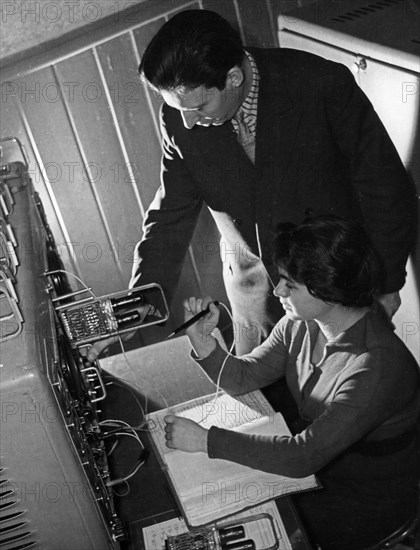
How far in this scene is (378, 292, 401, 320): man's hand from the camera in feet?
5.94

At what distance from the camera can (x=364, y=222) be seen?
175cm

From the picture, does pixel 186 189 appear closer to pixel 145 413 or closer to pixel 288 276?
pixel 288 276

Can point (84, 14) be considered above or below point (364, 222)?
above

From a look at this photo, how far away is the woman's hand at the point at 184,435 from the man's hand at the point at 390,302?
66 cm

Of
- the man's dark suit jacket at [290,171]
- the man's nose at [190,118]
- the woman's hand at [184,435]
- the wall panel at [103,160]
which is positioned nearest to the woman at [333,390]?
the woman's hand at [184,435]

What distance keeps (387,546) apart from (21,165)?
3.85 feet

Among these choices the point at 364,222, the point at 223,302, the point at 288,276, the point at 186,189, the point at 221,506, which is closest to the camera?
the point at 221,506

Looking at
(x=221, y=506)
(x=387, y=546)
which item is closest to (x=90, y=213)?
(x=221, y=506)

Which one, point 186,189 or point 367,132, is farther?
point 186,189

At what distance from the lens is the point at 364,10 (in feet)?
5.46

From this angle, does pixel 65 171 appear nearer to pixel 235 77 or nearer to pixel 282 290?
pixel 235 77

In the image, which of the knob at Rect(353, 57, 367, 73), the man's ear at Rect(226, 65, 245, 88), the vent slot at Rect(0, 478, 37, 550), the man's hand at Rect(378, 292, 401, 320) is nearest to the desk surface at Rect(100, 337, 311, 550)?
the vent slot at Rect(0, 478, 37, 550)

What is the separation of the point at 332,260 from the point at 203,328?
0.34m

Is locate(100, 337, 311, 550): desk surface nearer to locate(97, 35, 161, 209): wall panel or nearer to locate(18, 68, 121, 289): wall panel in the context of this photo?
locate(18, 68, 121, 289): wall panel
